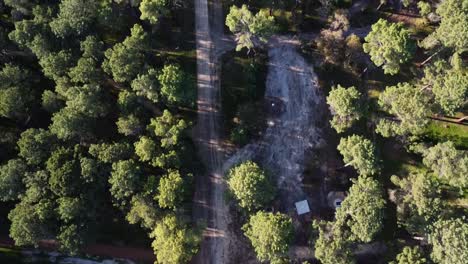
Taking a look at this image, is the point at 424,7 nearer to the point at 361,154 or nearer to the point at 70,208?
the point at 361,154

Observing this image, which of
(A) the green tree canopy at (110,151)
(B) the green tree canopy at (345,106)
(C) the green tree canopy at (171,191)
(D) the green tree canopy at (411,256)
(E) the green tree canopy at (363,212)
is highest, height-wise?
(B) the green tree canopy at (345,106)

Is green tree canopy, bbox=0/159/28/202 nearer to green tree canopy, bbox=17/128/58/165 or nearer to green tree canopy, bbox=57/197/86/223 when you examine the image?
green tree canopy, bbox=17/128/58/165

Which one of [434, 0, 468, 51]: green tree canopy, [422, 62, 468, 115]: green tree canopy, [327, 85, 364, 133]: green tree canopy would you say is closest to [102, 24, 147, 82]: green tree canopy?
[327, 85, 364, 133]: green tree canopy

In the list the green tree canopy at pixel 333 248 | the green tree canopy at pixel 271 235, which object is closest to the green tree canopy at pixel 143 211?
the green tree canopy at pixel 271 235

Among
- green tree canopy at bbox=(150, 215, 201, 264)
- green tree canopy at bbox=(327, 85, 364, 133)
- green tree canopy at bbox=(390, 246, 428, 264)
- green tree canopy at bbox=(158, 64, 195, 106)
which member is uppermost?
green tree canopy at bbox=(158, 64, 195, 106)

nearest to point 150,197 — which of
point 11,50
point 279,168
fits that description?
point 279,168

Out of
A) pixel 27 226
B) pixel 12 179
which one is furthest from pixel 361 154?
pixel 12 179

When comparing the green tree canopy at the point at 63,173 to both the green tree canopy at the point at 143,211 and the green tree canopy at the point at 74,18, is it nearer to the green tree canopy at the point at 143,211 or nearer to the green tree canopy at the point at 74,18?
the green tree canopy at the point at 143,211
